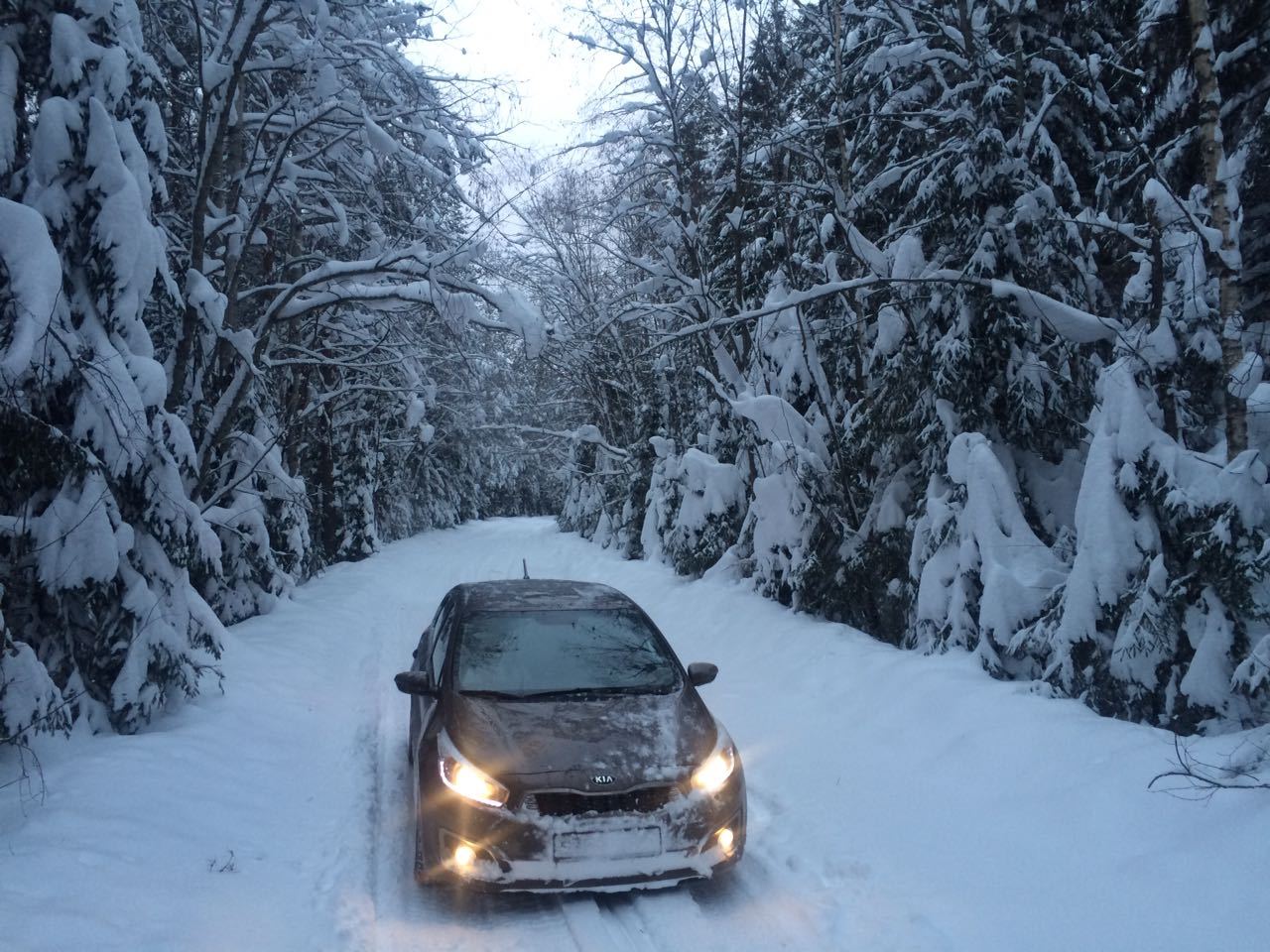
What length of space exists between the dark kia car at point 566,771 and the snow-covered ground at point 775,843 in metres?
0.31

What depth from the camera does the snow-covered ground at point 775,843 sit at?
3996mm

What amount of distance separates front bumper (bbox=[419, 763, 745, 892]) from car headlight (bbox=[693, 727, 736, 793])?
124mm

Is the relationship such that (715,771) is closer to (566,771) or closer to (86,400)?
(566,771)

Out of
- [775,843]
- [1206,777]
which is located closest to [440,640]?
[775,843]

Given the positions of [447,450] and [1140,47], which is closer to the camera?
[1140,47]

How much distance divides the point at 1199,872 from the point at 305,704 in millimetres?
7298

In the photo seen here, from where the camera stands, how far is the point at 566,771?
14.5 feet

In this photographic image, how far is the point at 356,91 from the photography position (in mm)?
10453

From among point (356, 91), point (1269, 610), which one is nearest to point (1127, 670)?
point (1269, 610)

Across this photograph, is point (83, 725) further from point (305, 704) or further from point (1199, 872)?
point (1199, 872)

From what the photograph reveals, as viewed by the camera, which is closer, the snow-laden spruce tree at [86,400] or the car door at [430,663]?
the snow-laden spruce tree at [86,400]

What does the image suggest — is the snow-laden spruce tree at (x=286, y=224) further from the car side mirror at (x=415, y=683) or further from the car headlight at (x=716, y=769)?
the car headlight at (x=716, y=769)

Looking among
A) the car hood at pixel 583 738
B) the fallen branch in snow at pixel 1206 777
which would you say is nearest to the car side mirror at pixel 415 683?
the car hood at pixel 583 738

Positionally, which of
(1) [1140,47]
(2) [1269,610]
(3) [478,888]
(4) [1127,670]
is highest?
(1) [1140,47]
